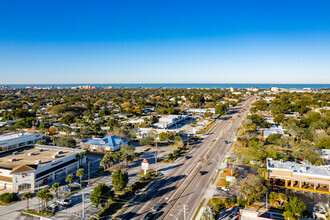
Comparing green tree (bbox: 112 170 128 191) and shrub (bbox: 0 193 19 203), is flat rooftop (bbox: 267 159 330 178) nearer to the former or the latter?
green tree (bbox: 112 170 128 191)

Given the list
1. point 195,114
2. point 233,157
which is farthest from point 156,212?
point 195,114

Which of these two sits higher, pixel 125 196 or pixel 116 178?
pixel 116 178

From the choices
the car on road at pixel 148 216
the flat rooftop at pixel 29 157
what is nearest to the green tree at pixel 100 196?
the car on road at pixel 148 216

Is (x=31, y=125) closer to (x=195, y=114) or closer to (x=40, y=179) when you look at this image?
(x=40, y=179)

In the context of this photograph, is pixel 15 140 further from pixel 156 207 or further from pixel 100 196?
pixel 156 207

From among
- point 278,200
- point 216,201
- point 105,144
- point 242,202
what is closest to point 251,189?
point 242,202

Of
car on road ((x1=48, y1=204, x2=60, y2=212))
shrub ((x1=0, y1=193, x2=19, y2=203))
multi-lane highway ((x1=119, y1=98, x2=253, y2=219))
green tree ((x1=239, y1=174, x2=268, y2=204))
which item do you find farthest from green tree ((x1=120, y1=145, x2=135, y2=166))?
green tree ((x1=239, y1=174, x2=268, y2=204))

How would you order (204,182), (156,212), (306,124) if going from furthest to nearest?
1. (306,124)
2. (204,182)
3. (156,212)

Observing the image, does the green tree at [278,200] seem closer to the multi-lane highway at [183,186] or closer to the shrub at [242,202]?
the shrub at [242,202]
